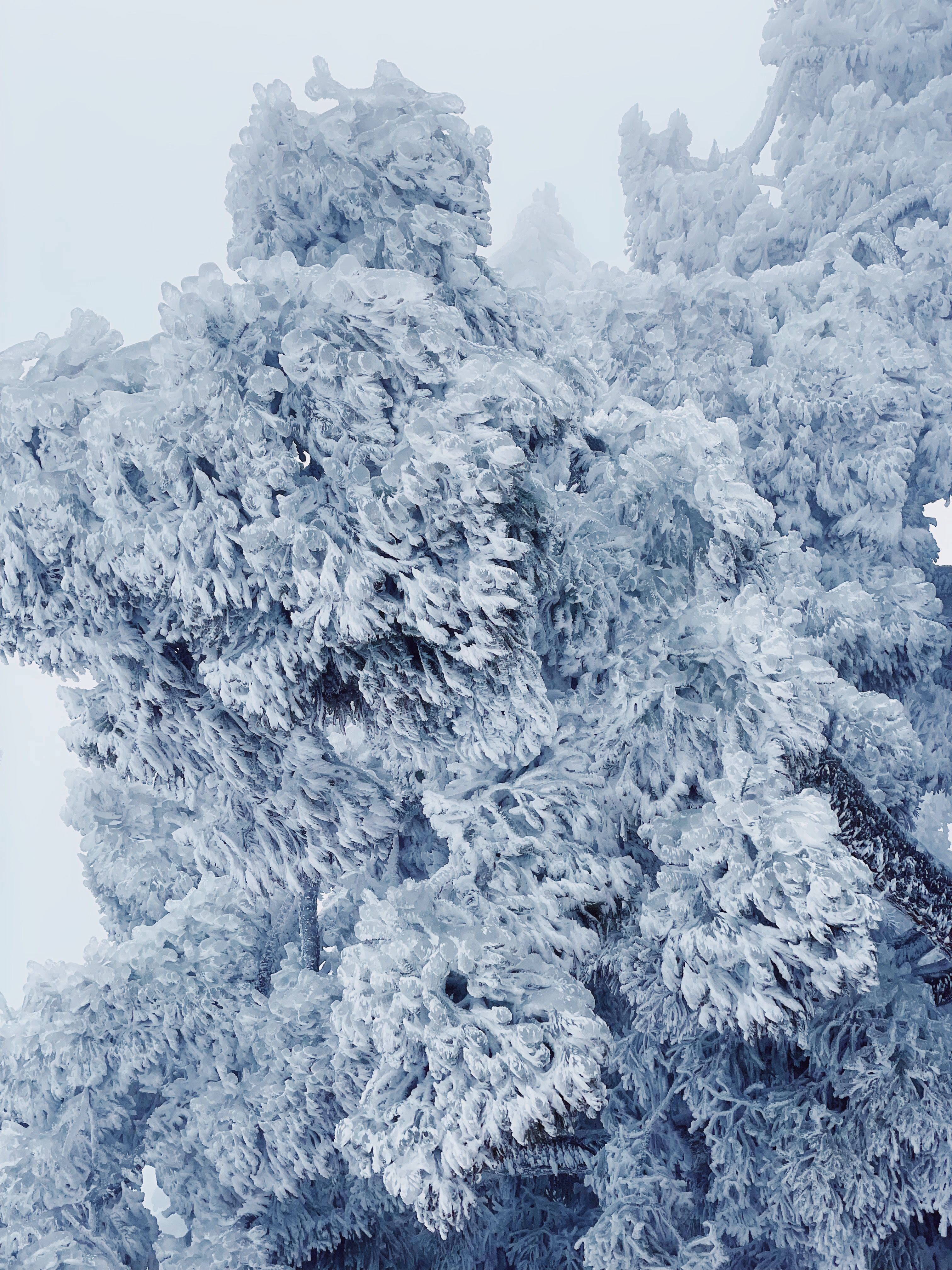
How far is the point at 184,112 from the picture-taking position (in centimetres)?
14975

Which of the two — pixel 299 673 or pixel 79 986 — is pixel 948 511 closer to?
pixel 299 673

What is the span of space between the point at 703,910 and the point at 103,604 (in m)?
3.09

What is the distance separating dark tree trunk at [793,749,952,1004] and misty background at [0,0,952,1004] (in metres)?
21.1

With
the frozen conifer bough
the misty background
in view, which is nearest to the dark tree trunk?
the frozen conifer bough

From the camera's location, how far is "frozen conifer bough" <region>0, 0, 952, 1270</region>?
3354 mm

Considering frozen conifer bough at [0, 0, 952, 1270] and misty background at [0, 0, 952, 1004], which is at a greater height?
misty background at [0, 0, 952, 1004]

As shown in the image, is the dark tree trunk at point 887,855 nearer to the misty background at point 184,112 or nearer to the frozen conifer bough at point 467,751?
the frozen conifer bough at point 467,751

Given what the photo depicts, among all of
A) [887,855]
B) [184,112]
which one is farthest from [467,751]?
[184,112]

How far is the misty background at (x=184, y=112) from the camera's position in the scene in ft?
125

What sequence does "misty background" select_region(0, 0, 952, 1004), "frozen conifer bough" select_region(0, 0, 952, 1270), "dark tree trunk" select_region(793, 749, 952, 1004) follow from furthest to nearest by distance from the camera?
1. "misty background" select_region(0, 0, 952, 1004)
2. "dark tree trunk" select_region(793, 749, 952, 1004)
3. "frozen conifer bough" select_region(0, 0, 952, 1270)

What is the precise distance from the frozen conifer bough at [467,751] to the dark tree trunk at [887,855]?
0.02 meters

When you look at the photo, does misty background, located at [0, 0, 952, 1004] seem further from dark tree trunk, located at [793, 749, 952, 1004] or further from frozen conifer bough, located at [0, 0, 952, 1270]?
dark tree trunk, located at [793, 749, 952, 1004]

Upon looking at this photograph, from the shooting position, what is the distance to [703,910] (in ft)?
13.3

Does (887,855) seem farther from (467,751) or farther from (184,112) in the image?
(184,112)
